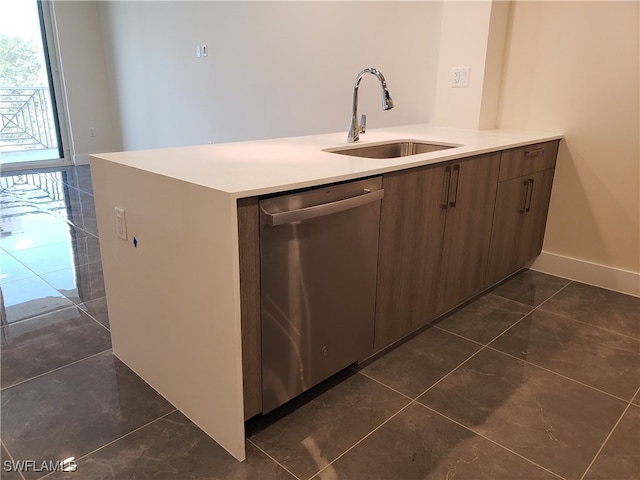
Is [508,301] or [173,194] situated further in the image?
[508,301]

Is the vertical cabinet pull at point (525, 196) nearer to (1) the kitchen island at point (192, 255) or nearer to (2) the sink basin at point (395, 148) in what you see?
(2) the sink basin at point (395, 148)

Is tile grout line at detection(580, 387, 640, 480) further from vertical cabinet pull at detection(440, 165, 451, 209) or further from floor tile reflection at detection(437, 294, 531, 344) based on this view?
vertical cabinet pull at detection(440, 165, 451, 209)

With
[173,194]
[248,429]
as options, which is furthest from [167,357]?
[173,194]

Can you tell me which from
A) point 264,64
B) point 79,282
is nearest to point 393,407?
point 79,282

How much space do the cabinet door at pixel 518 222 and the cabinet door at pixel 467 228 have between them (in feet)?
0.31

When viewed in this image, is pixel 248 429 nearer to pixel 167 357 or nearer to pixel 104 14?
pixel 167 357

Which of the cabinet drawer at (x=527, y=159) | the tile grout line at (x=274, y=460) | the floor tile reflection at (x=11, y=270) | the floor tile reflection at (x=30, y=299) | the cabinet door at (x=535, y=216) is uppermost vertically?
the cabinet drawer at (x=527, y=159)

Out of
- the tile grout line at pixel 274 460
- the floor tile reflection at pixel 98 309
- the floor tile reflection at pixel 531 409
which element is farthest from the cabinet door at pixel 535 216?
the floor tile reflection at pixel 98 309

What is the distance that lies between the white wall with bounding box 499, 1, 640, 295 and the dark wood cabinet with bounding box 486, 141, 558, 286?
0.12 m

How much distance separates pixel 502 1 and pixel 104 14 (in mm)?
5127

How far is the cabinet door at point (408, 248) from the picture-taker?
1845 millimetres

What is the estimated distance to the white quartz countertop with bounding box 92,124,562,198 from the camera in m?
1.41

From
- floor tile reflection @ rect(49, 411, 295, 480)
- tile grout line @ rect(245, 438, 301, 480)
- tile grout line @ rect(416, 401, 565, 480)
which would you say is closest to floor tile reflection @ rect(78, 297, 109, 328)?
floor tile reflection @ rect(49, 411, 295, 480)

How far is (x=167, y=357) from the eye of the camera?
5.66ft
